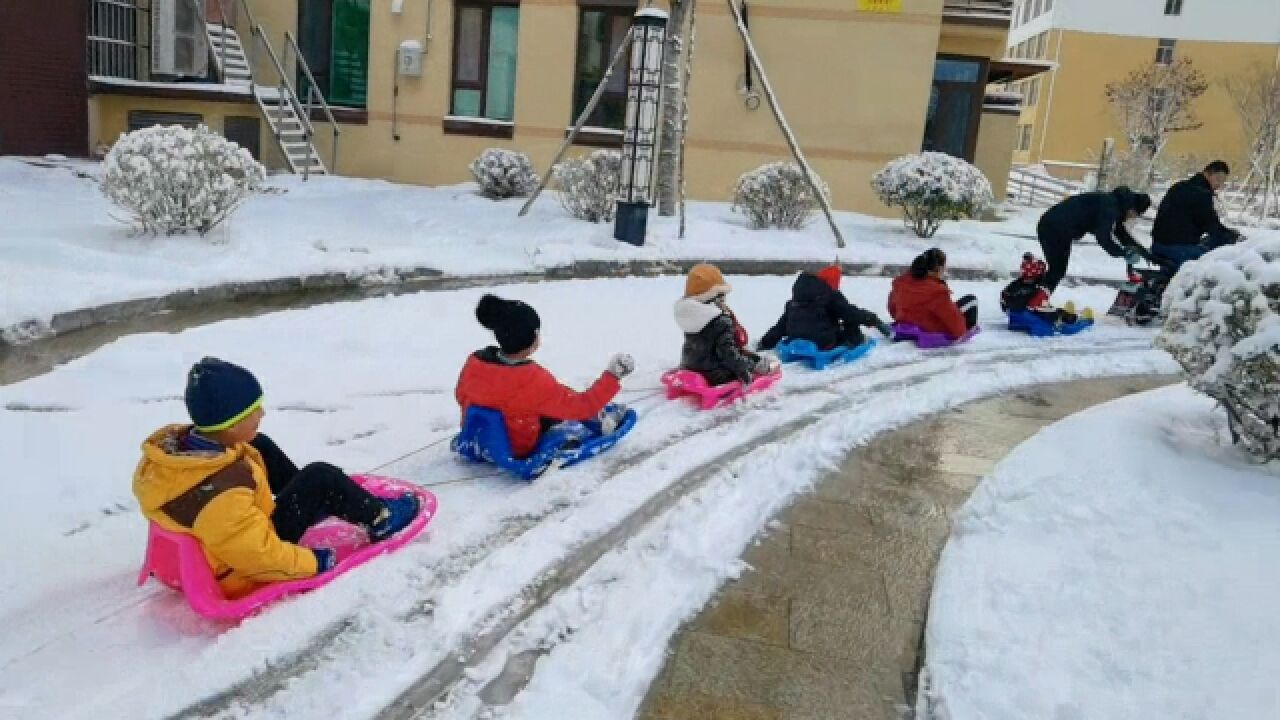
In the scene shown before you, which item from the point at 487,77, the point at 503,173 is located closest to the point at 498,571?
the point at 503,173

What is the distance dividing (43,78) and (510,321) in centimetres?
1341

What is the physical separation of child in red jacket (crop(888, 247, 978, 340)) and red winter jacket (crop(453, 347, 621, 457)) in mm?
4093

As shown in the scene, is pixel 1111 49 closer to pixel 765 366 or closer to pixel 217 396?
pixel 765 366

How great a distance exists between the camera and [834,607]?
3488mm

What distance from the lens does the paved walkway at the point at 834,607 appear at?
291 centimetres

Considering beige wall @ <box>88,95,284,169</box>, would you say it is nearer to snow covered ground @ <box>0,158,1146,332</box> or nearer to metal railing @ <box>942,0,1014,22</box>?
snow covered ground @ <box>0,158,1146,332</box>

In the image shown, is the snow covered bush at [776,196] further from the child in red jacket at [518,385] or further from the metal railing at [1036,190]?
the metal railing at [1036,190]

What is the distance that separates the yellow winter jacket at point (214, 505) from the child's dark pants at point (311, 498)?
0.77 ft

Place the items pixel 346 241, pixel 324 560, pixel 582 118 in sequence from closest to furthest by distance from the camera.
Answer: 1. pixel 324 560
2. pixel 346 241
3. pixel 582 118

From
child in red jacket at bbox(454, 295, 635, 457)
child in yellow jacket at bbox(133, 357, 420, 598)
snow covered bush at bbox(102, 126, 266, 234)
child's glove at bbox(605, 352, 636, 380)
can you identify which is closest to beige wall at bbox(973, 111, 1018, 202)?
snow covered bush at bbox(102, 126, 266, 234)

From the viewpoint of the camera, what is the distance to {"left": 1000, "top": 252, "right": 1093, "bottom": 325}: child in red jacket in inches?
340

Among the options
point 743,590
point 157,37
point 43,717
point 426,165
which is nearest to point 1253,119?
point 426,165

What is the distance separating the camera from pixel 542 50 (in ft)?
52.6

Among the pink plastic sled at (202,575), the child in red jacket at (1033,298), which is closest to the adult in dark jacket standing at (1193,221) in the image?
the child in red jacket at (1033,298)
